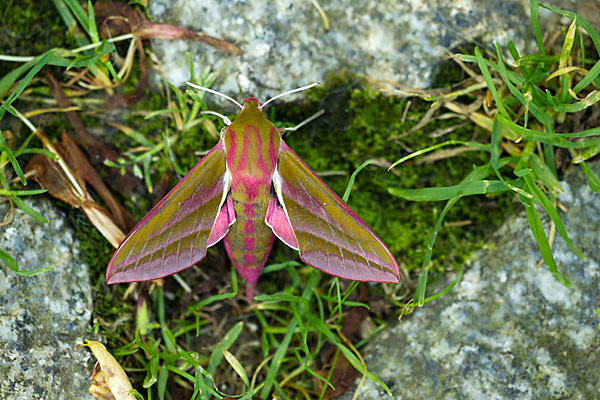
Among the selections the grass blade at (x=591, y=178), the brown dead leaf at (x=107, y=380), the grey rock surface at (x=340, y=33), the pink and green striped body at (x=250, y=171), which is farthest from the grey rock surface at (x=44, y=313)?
the grass blade at (x=591, y=178)

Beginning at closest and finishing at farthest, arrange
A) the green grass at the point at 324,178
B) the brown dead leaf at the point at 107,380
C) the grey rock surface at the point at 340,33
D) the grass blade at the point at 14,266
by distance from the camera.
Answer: the grass blade at the point at 14,266 < the brown dead leaf at the point at 107,380 < the green grass at the point at 324,178 < the grey rock surface at the point at 340,33

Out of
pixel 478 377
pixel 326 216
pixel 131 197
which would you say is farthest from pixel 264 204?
pixel 478 377

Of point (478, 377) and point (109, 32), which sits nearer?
point (478, 377)

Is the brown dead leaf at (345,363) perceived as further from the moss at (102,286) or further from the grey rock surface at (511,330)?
the moss at (102,286)

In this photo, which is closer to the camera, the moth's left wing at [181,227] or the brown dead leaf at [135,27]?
the moth's left wing at [181,227]

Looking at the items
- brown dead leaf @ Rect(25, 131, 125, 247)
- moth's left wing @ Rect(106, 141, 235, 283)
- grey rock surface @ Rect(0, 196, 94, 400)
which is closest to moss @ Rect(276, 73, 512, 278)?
moth's left wing @ Rect(106, 141, 235, 283)

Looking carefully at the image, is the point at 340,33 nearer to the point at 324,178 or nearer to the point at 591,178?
the point at 324,178

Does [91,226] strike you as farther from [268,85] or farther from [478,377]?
[478,377]
